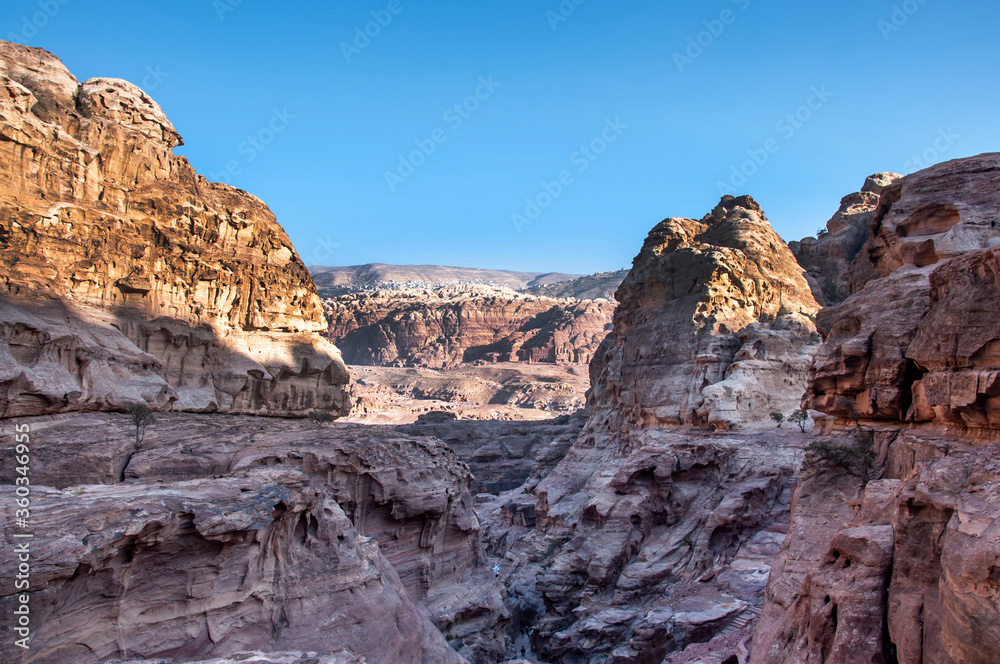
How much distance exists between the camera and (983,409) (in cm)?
1231

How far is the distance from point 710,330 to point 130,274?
3226 centimetres

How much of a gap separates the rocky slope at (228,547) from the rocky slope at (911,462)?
1008 cm

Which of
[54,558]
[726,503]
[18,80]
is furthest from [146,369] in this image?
[726,503]

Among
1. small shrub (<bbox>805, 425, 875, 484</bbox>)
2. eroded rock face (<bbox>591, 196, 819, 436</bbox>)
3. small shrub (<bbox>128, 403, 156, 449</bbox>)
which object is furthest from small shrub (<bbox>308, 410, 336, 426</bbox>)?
small shrub (<bbox>805, 425, 875, 484</bbox>)

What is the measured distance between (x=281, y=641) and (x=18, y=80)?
27048 millimetres

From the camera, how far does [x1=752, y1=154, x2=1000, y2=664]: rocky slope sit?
9391mm

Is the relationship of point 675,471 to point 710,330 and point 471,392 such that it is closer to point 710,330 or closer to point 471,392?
point 710,330

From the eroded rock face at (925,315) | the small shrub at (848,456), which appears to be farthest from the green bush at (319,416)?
the eroded rock face at (925,315)

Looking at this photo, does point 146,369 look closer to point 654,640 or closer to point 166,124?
point 166,124

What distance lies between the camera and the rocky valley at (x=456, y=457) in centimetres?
1149

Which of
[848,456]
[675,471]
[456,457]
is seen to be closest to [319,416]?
[456,457]

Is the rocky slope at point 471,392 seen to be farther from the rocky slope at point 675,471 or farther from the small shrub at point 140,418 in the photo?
the small shrub at point 140,418

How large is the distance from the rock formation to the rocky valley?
3.12 feet

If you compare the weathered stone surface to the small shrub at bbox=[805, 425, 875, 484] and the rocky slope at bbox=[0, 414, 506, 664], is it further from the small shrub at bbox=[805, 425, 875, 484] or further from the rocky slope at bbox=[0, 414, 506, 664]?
the rocky slope at bbox=[0, 414, 506, 664]
